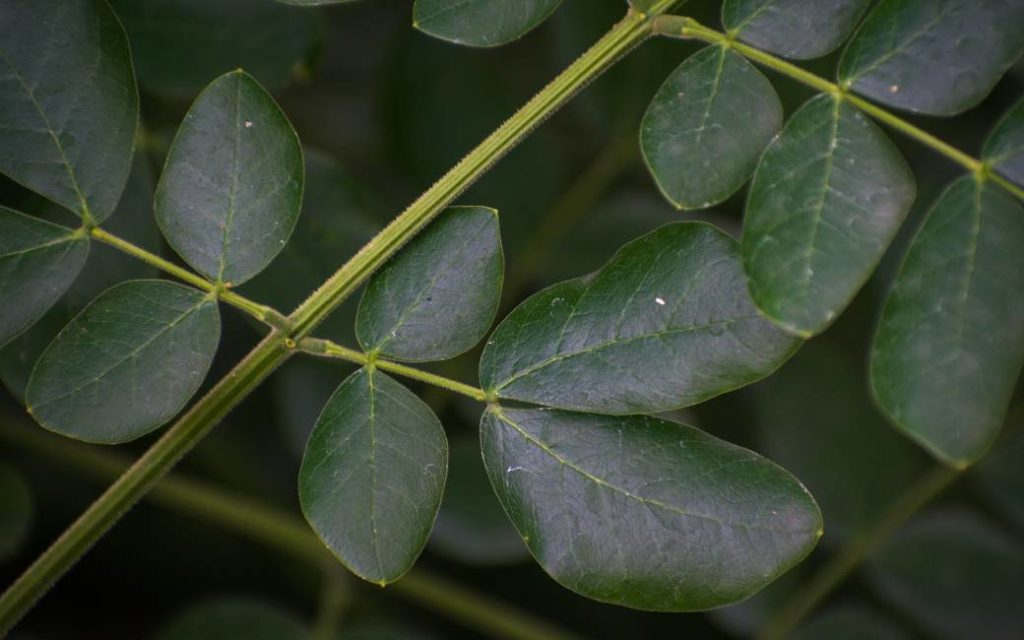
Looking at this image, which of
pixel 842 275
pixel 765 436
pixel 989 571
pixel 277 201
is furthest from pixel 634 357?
pixel 989 571

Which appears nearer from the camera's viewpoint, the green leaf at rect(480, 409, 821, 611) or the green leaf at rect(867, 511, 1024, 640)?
the green leaf at rect(480, 409, 821, 611)

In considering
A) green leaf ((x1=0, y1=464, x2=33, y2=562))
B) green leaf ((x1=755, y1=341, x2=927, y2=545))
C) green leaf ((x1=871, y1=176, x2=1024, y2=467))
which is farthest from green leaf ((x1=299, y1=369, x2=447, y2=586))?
green leaf ((x1=755, y1=341, x2=927, y2=545))

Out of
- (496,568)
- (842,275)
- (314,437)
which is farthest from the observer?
(496,568)

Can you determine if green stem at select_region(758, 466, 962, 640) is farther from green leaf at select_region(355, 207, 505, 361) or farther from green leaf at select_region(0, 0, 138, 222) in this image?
green leaf at select_region(0, 0, 138, 222)

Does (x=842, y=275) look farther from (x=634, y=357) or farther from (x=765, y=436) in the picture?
(x=765, y=436)

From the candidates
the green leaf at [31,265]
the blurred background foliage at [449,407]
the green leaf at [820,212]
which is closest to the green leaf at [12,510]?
the blurred background foliage at [449,407]
